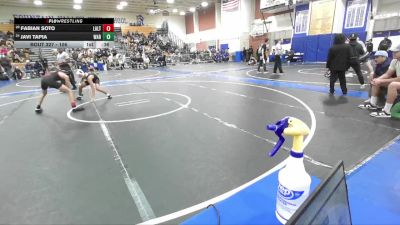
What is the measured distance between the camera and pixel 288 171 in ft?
5.44

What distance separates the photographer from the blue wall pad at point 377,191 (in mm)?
1959

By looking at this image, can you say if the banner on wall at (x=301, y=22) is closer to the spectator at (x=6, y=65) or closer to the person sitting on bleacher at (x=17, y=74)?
the person sitting on bleacher at (x=17, y=74)

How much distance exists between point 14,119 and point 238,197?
5.83 metres

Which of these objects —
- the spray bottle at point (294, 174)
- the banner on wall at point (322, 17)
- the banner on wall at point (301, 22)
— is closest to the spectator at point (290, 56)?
the banner on wall at point (322, 17)

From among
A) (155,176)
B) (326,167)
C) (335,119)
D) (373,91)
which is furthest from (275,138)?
(373,91)

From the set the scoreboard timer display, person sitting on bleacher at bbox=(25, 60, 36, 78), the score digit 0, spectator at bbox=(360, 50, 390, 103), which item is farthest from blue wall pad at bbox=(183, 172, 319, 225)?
person sitting on bleacher at bbox=(25, 60, 36, 78)

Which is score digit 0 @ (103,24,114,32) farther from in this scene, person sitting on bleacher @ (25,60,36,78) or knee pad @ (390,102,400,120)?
knee pad @ (390,102,400,120)

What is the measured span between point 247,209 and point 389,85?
4.14 meters

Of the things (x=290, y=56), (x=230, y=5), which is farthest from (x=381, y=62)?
(x=230, y=5)

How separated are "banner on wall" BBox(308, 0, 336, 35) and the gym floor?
14.7 m

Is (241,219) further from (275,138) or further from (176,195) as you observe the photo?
(275,138)

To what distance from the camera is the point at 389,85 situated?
175 inches

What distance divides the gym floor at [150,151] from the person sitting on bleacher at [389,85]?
0.33 meters

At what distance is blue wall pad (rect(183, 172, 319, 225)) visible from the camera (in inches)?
77.2
